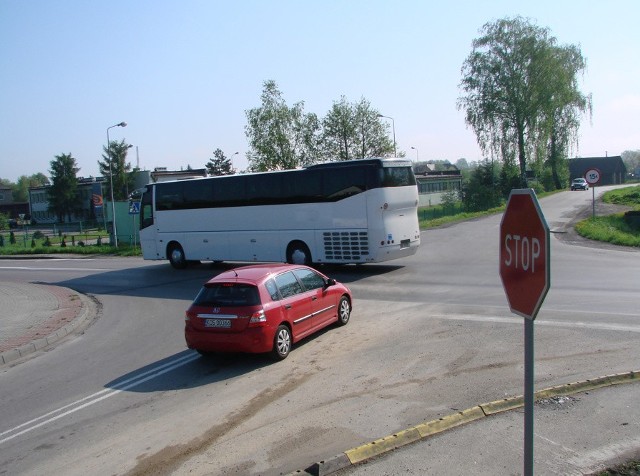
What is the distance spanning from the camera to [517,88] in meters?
54.0

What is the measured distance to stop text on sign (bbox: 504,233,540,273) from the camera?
331 cm

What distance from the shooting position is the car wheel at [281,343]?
9.70m

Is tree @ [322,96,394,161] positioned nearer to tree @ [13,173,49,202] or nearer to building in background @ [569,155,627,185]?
building in background @ [569,155,627,185]

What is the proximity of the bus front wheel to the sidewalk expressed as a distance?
6.87m

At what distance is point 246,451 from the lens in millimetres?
6180

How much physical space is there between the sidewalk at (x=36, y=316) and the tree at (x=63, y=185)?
226 feet

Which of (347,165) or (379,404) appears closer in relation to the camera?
(379,404)

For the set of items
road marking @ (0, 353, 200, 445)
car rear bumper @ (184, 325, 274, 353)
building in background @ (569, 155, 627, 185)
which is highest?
building in background @ (569, 155, 627, 185)

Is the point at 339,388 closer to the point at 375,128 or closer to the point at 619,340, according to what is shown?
the point at 619,340

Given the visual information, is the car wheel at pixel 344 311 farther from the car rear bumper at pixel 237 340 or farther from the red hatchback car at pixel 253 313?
the car rear bumper at pixel 237 340

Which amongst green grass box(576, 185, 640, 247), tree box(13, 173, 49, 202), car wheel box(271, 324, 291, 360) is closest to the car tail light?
car wheel box(271, 324, 291, 360)

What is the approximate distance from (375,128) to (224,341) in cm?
3845

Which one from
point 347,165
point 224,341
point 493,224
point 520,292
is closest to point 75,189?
point 493,224

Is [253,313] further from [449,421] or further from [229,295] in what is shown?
[449,421]
